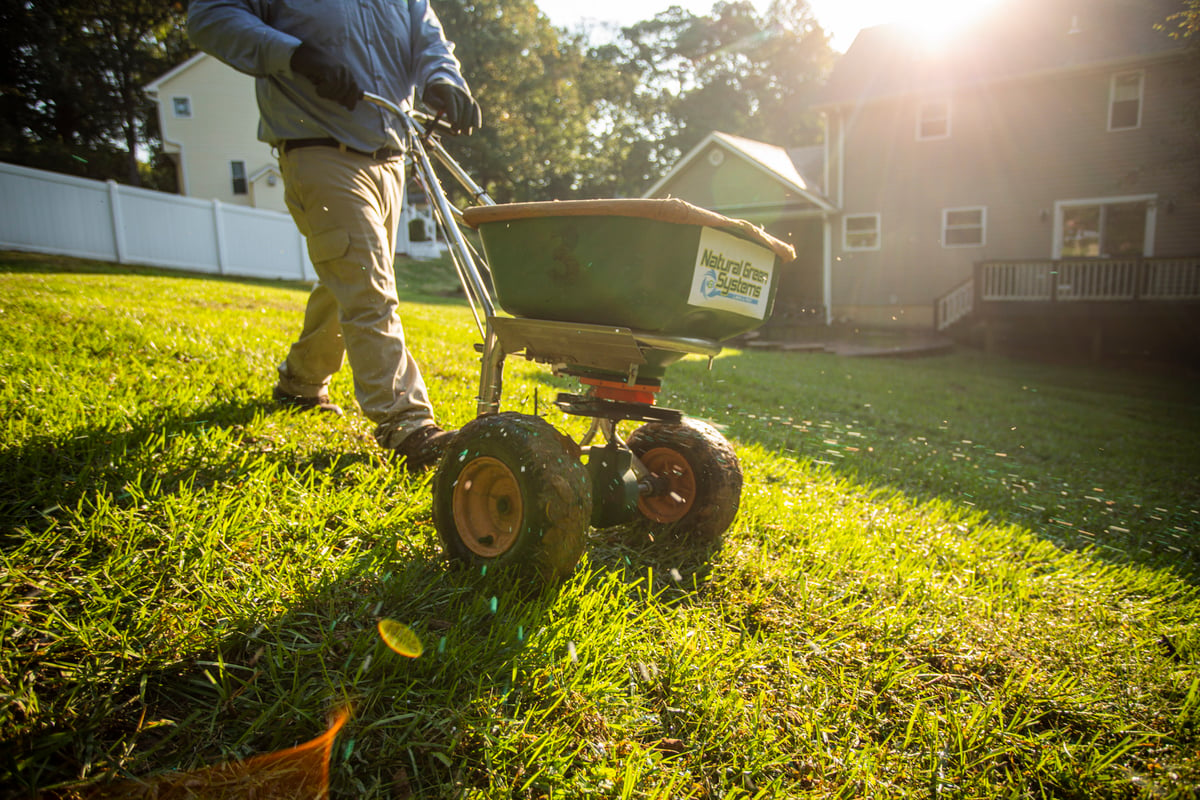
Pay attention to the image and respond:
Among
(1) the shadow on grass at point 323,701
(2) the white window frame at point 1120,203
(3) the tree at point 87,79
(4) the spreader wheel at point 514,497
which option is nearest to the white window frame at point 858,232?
(2) the white window frame at point 1120,203

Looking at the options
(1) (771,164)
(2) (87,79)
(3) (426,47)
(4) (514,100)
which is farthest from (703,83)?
(3) (426,47)

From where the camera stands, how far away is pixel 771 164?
59.9ft

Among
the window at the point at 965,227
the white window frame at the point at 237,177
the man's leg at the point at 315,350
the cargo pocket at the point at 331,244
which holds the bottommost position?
the man's leg at the point at 315,350

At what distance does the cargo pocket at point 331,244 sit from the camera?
268 centimetres

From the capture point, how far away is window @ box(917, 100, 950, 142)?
16734mm

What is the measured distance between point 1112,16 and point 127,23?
3525 centimetres

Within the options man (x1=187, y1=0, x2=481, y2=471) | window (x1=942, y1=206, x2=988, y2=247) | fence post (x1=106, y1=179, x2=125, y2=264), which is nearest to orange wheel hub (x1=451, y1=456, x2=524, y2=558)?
man (x1=187, y1=0, x2=481, y2=471)

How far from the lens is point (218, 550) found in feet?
6.15

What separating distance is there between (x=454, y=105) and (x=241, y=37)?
792mm

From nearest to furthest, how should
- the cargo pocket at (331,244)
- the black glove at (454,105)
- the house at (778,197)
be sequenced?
the cargo pocket at (331,244)
the black glove at (454,105)
the house at (778,197)

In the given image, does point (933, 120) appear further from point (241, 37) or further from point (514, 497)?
point (514, 497)

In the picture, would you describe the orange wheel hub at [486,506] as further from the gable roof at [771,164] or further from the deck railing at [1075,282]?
the gable roof at [771,164]

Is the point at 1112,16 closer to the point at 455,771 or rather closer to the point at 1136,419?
the point at 1136,419

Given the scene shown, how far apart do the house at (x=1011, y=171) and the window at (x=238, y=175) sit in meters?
20.1
